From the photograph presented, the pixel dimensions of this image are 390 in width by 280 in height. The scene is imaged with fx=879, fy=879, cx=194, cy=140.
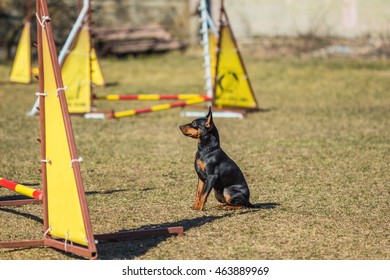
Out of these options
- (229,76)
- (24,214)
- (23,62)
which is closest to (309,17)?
(23,62)

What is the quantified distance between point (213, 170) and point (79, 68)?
6.41 m

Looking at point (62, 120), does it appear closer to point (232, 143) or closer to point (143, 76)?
point (232, 143)

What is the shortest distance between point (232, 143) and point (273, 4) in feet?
39.8

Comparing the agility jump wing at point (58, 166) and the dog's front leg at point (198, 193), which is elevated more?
the agility jump wing at point (58, 166)

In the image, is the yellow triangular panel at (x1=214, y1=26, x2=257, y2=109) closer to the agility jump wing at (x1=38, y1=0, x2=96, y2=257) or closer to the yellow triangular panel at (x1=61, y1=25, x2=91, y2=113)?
the yellow triangular panel at (x1=61, y1=25, x2=91, y2=113)

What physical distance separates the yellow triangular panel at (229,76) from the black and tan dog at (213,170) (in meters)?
6.54

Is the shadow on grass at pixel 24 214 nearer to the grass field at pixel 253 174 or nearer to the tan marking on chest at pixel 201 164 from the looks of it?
the grass field at pixel 253 174

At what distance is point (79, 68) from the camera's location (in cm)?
1312

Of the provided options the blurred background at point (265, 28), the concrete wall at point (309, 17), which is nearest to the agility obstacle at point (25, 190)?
the blurred background at point (265, 28)

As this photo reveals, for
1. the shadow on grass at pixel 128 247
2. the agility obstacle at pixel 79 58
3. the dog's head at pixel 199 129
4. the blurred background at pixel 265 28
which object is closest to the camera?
the shadow on grass at pixel 128 247

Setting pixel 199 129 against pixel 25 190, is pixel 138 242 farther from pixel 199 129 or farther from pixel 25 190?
pixel 199 129

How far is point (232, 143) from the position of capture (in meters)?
11.4

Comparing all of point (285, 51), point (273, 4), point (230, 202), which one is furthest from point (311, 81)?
point (230, 202)

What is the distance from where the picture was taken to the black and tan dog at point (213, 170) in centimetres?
714
